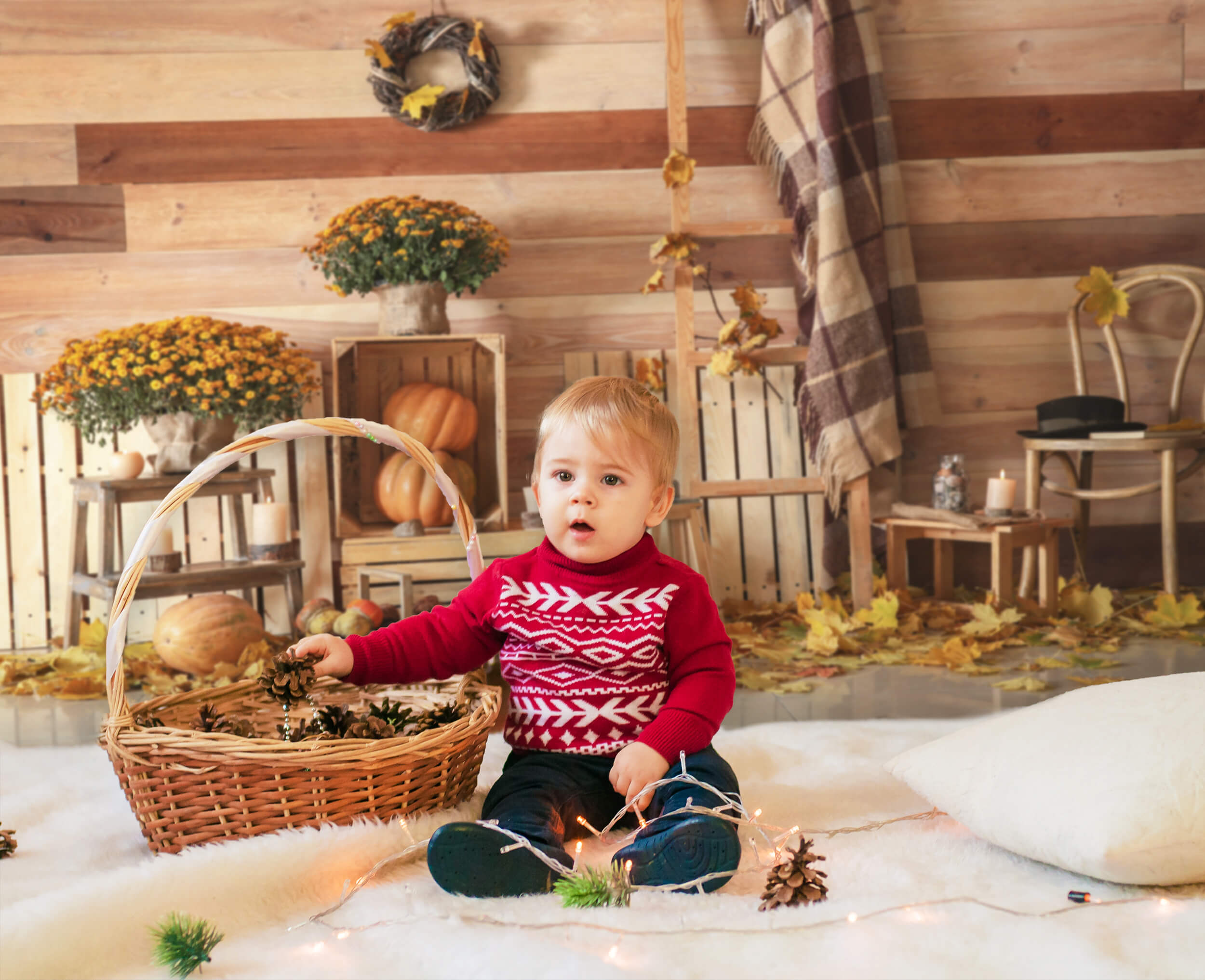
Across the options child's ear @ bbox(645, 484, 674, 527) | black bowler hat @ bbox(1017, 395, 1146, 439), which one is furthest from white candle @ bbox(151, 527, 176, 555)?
black bowler hat @ bbox(1017, 395, 1146, 439)

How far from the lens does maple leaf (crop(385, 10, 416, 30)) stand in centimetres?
262

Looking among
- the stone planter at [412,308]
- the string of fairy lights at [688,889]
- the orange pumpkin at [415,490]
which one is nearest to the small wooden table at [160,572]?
the orange pumpkin at [415,490]

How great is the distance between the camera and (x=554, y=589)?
1.19 meters

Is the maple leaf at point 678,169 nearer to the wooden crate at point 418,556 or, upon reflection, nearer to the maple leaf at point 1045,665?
the wooden crate at point 418,556

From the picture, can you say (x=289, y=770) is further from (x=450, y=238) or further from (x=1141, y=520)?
(x=1141, y=520)

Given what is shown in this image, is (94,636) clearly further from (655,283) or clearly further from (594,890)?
(594,890)

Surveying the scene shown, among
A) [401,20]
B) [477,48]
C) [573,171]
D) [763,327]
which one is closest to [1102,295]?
[763,327]

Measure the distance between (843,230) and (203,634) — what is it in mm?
1867

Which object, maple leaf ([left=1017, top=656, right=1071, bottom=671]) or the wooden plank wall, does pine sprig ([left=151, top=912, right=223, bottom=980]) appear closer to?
maple leaf ([left=1017, top=656, right=1071, bottom=671])

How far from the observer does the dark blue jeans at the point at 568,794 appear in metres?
1.01

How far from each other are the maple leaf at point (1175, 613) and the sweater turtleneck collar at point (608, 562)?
177 cm

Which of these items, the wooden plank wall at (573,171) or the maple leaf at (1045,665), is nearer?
the maple leaf at (1045,665)

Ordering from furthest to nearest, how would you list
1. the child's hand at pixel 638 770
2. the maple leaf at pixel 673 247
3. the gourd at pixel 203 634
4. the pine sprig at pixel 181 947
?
the maple leaf at pixel 673 247
the gourd at pixel 203 634
the child's hand at pixel 638 770
the pine sprig at pixel 181 947

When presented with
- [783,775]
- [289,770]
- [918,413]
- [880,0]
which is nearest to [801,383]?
[918,413]
